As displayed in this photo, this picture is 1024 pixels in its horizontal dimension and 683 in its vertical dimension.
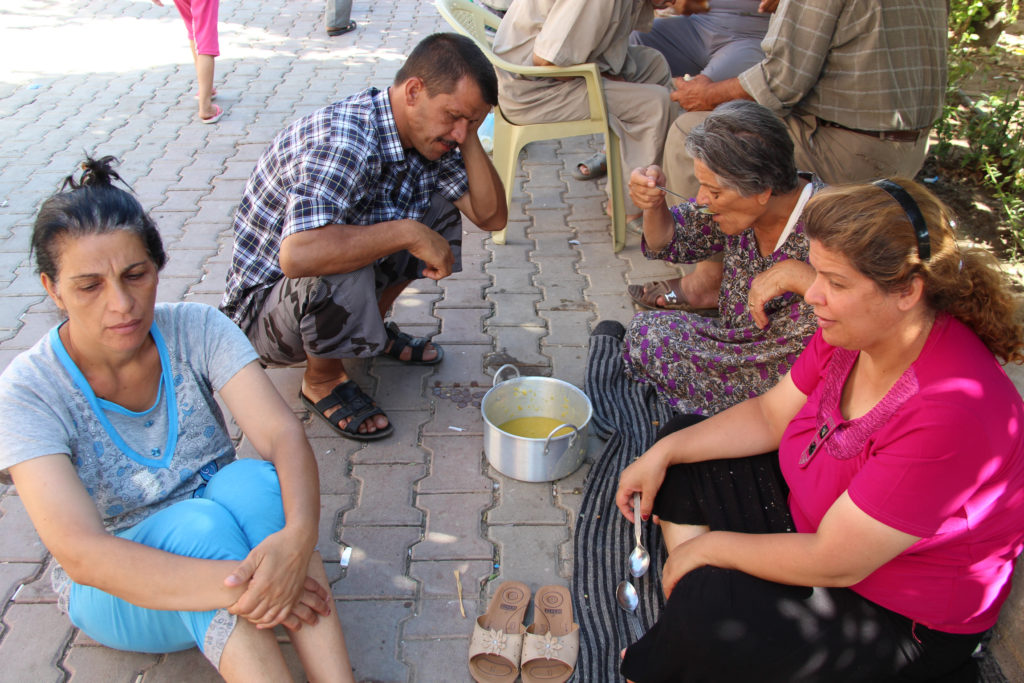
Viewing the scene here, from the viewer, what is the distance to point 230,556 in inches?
73.1

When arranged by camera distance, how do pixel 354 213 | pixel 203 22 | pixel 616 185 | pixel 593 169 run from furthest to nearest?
pixel 203 22 → pixel 593 169 → pixel 616 185 → pixel 354 213

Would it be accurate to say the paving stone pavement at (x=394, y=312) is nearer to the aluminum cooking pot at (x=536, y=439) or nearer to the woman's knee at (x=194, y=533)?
the aluminum cooking pot at (x=536, y=439)

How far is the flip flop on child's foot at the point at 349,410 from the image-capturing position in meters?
2.98

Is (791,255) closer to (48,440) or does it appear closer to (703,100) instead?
(703,100)

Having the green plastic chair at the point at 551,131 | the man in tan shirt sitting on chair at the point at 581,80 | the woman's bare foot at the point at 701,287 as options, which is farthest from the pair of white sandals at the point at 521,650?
the man in tan shirt sitting on chair at the point at 581,80

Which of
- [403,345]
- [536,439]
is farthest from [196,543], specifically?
[403,345]

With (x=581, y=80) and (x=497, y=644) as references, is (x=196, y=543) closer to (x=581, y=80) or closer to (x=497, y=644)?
(x=497, y=644)

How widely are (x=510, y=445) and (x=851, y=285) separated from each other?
4.37 feet

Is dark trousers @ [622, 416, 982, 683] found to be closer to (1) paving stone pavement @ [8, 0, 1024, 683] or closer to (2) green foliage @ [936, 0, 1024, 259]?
(1) paving stone pavement @ [8, 0, 1024, 683]

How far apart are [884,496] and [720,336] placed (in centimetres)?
148

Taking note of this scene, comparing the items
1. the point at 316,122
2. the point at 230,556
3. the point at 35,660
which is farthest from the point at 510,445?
the point at 35,660

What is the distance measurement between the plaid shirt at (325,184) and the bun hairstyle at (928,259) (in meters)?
1.57

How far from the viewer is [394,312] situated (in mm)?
3816

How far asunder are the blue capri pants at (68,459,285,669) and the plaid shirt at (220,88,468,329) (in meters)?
0.93
